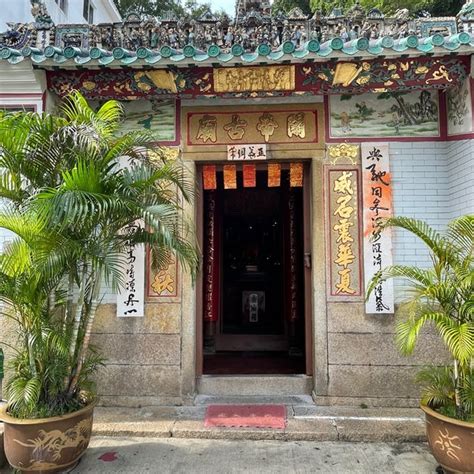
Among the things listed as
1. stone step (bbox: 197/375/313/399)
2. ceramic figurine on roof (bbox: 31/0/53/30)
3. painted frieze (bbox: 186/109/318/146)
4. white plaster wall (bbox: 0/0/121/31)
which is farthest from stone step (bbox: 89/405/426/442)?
white plaster wall (bbox: 0/0/121/31)

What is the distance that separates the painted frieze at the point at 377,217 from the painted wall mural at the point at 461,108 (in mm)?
753

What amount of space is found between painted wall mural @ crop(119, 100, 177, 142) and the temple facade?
2 cm

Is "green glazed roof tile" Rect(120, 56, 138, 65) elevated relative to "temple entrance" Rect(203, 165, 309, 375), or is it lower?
elevated

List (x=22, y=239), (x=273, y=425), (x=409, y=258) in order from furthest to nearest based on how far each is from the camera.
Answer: (x=409, y=258) < (x=273, y=425) < (x=22, y=239)

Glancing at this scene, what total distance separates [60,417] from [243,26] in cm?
443

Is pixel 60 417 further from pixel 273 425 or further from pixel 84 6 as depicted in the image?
pixel 84 6

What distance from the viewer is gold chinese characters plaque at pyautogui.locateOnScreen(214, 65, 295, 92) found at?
423cm

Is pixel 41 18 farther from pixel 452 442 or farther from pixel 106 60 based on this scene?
pixel 452 442

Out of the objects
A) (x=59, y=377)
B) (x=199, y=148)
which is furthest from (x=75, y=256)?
(x=199, y=148)

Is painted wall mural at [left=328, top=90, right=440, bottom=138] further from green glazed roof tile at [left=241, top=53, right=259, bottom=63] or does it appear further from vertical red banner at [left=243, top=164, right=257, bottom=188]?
green glazed roof tile at [left=241, top=53, right=259, bottom=63]

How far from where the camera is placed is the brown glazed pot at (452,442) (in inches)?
113

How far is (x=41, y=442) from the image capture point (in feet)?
9.89

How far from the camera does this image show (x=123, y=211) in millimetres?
3031

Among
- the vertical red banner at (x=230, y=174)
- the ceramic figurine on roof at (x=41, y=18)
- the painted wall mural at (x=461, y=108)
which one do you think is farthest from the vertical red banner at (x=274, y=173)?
the ceramic figurine on roof at (x=41, y=18)
